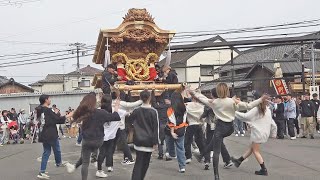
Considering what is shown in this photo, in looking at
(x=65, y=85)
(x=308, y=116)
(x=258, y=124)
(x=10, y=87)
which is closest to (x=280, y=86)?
(x=308, y=116)

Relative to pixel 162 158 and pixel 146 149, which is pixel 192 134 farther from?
pixel 146 149

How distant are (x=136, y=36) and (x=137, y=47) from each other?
2.23 ft

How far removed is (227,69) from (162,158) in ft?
99.8

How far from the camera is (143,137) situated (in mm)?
7074

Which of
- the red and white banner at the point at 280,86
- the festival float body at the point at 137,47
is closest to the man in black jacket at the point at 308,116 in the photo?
the festival float body at the point at 137,47

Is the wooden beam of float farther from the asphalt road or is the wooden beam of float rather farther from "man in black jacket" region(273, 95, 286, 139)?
"man in black jacket" region(273, 95, 286, 139)

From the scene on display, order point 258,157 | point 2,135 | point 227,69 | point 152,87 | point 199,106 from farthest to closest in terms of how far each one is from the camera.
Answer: point 227,69 → point 2,135 → point 152,87 → point 199,106 → point 258,157

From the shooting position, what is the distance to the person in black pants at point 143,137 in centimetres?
706

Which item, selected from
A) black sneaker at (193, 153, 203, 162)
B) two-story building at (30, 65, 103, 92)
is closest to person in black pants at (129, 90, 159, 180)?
black sneaker at (193, 153, 203, 162)

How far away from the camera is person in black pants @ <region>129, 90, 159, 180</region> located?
23.2 feet

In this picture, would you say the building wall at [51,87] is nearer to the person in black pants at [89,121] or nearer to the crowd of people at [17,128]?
the crowd of people at [17,128]

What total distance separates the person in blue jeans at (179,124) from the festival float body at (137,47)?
2.76 meters

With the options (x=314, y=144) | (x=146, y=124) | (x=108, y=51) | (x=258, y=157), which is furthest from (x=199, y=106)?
(x=314, y=144)

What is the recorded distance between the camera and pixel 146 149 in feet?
23.2
